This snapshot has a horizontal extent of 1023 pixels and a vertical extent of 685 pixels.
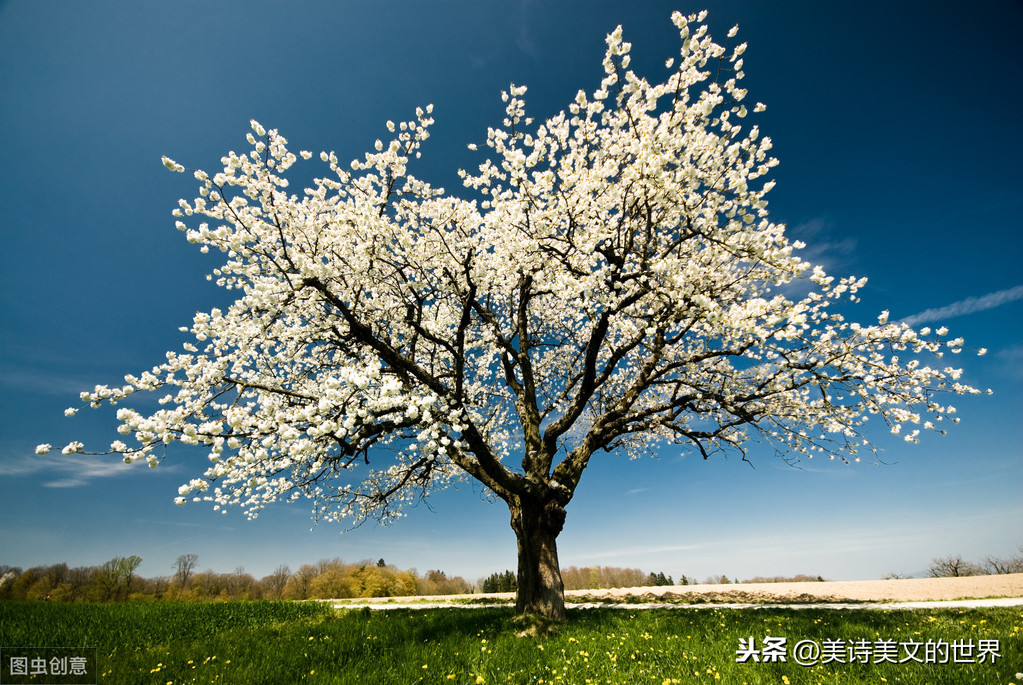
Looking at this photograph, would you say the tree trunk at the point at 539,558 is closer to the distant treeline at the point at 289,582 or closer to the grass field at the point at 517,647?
the grass field at the point at 517,647

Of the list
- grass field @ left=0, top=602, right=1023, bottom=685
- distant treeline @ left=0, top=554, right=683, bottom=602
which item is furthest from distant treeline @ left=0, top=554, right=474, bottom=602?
grass field @ left=0, top=602, right=1023, bottom=685

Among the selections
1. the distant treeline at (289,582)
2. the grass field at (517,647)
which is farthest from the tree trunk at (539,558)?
the distant treeline at (289,582)

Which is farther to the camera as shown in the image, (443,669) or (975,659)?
(443,669)

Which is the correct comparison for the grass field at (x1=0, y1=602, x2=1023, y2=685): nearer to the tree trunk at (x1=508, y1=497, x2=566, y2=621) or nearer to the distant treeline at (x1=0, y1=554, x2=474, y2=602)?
the tree trunk at (x1=508, y1=497, x2=566, y2=621)

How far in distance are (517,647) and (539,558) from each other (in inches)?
148

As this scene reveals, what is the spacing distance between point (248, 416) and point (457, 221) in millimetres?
6936

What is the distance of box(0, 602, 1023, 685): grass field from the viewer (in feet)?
19.8

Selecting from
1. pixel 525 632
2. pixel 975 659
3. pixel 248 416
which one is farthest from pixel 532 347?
pixel 975 659

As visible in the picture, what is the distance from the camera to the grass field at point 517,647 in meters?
6.02

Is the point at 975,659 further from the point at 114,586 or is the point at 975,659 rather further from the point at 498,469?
the point at 114,586

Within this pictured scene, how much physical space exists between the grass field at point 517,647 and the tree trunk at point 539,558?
1116 millimetres

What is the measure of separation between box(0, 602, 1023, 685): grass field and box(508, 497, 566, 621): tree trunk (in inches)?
43.9

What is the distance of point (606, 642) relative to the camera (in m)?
8.04

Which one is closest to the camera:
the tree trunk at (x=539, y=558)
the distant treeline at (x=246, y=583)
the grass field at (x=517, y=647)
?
the grass field at (x=517, y=647)
